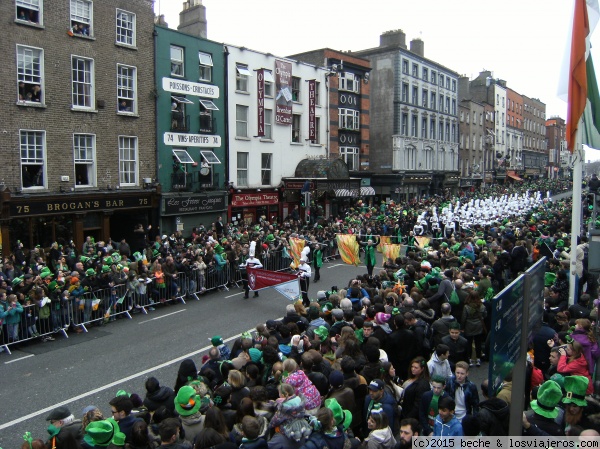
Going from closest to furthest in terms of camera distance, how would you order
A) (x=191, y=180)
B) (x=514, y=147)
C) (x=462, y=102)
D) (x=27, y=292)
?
(x=27, y=292)
(x=191, y=180)
(x=462, y=102)
(x=514, y=147)

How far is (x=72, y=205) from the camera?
21.1 meters

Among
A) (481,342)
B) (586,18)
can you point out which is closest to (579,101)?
(586,18)

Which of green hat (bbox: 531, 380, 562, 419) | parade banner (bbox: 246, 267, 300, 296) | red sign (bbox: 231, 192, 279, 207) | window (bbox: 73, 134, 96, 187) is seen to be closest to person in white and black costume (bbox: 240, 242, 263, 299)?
parade banner (bbox: 246, 267, 300, 296)

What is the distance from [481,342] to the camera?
397 inches

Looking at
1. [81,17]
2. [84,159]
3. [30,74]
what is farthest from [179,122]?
[30,74]

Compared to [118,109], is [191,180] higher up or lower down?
lower down

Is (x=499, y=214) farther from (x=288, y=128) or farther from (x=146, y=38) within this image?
(x=146, y=38)

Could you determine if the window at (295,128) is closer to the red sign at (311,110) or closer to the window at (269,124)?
the red sign at (311,110)

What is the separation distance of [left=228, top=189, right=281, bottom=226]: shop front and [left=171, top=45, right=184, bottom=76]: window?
23.5ft

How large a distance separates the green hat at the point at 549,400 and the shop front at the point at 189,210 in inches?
862

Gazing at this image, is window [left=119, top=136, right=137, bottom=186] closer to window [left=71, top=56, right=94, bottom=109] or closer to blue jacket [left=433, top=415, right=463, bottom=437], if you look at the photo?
window [left=71, top=56, right=94, bottom=109]

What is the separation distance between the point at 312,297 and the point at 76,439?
11.8 metres

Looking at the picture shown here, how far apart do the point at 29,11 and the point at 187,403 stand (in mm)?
19506

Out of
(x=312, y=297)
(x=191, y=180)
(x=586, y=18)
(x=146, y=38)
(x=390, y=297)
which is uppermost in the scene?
(x=146, y=38)
